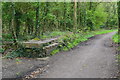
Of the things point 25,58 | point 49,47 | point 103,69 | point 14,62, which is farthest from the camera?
point 49,47

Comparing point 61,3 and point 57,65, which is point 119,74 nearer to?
point 57,65

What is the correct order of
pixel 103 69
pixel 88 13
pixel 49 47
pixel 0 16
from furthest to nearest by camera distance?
1. pixel 88 13
2. pixel 0 16
3. pixel 49 47
4. pixel 103 69

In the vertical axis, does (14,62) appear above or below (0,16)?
below

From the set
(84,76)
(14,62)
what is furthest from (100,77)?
(14,62)

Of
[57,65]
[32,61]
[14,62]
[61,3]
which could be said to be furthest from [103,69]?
[61,3]

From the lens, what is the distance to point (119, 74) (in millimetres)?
6129

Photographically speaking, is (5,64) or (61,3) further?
(61,3)

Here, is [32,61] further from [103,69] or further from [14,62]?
[103,69]

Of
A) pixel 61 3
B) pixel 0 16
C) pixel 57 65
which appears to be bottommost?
pixel 57 65

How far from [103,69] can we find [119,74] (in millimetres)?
908

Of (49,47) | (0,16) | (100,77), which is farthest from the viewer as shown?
(0,16)

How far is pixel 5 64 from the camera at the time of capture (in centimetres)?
801

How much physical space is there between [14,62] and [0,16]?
8.01 metres

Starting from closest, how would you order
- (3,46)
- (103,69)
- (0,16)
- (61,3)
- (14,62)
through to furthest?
(103,69) < (14,62) < (3,46) < (0,16) < (61,3)
